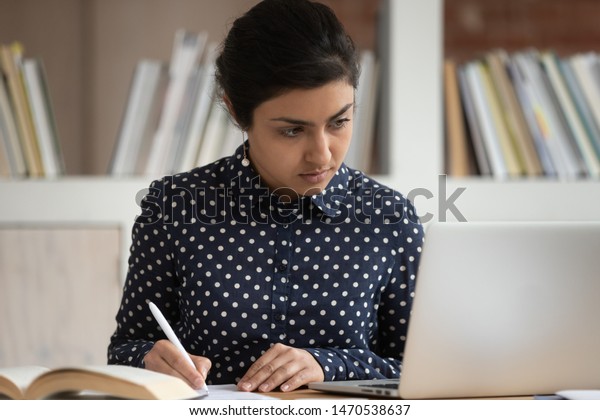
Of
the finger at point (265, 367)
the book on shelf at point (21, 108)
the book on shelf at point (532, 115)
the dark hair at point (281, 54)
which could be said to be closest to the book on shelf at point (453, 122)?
the book on shelf at point (532, 115)

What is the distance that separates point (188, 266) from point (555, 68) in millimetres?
1210

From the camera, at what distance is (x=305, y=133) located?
1376 mm

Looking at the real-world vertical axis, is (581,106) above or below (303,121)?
above

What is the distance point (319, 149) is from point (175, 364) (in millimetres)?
399

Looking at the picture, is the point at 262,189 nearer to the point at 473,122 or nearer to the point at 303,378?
the point at 303,378

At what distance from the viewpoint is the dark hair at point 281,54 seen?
4.50 feet

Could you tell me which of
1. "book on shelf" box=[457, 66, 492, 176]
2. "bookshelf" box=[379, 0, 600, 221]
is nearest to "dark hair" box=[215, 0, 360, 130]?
"bookshelf" box=[379, 0, 600, 221]

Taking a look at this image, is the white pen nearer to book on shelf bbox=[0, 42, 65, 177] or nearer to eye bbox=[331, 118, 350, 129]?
eye bbox=[331, 118, 350, 129]

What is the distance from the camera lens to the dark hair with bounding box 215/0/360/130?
4.50 ft

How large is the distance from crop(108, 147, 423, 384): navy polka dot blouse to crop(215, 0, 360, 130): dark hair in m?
0.16

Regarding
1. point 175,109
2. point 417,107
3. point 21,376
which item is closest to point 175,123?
point 175,109

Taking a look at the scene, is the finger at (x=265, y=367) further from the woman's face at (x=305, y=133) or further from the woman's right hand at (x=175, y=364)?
the woman's face at (x=305, y=133)
